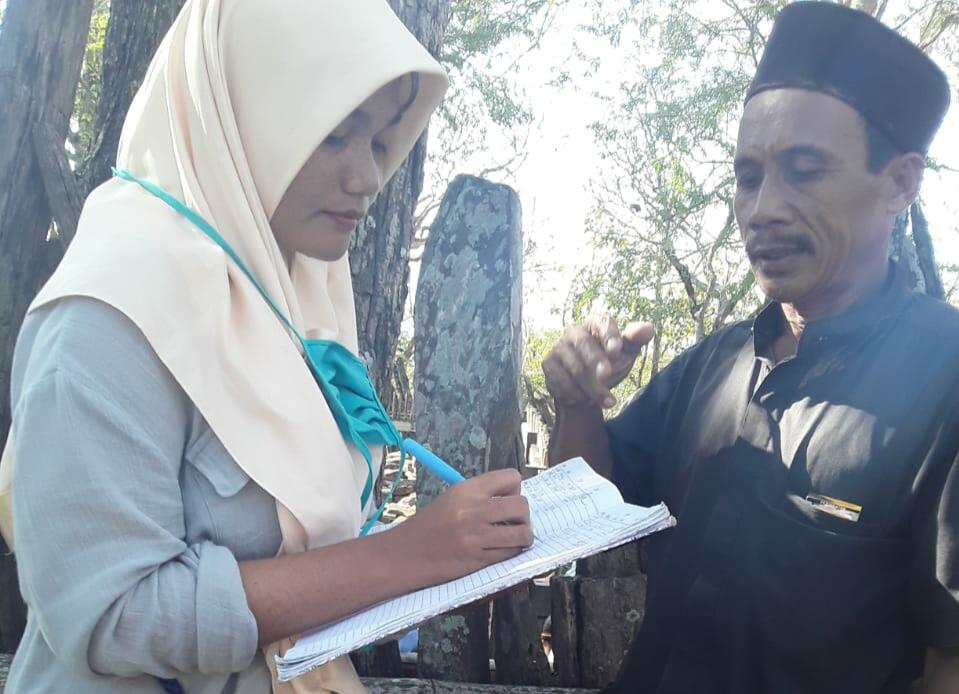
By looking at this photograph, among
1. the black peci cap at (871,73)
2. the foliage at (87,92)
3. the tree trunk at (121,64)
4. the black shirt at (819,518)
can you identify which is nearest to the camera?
the black shirt at (819,518)

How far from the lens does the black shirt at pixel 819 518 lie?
1.56 meters

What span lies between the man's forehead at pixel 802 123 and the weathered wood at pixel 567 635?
1.42 meters

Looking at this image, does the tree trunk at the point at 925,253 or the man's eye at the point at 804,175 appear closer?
the man's eye at the point at 804,175

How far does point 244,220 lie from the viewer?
1.36 metres

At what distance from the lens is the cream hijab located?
1.18 meters

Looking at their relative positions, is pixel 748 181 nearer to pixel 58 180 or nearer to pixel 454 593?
pixel 454 593

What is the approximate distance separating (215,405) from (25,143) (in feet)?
7.42

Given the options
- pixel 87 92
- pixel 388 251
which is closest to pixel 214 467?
pixel 388 251

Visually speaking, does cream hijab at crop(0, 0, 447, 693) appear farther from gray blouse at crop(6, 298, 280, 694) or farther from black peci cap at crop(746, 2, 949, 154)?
black peci cap at crop(746, 2, 949, 154)

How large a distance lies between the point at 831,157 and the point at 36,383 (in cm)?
164

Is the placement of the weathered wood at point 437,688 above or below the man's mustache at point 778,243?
below

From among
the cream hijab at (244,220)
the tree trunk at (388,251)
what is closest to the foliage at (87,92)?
the tree trunk at (388,251)

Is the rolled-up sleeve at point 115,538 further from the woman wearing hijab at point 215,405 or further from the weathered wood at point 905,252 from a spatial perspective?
the weathered wood at point 905,252

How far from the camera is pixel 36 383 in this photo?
1.06 metres
